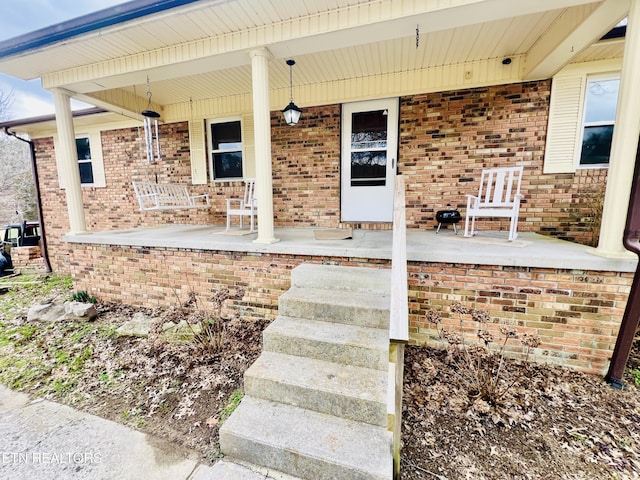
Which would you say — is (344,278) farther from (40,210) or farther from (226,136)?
(40,210)

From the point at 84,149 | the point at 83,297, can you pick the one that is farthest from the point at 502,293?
the point at 84,149

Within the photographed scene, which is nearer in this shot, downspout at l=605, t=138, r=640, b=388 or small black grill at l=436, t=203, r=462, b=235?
downspout at l=605, t=138, r=640, b=388

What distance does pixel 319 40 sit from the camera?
333 cm

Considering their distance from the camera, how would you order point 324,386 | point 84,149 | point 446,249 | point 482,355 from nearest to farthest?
point 324,386 → point 482,355 → point 446,249 → point 84,149

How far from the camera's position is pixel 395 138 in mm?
4996

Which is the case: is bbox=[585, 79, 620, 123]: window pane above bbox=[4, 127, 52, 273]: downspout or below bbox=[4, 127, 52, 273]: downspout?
above

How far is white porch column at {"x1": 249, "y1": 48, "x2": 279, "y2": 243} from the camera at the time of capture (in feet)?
11.5

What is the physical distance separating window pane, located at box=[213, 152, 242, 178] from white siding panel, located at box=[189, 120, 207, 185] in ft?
0.74

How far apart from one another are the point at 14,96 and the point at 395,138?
18.4 m

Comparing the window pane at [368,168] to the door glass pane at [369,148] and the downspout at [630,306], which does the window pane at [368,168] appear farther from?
the downspout at [630,306]

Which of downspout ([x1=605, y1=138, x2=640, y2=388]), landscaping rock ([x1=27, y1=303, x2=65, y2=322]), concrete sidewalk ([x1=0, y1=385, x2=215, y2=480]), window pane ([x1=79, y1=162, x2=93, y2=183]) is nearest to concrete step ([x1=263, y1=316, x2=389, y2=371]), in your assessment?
concrete sidewalk ([x1=0, y1=385, x2=215, y2=480])

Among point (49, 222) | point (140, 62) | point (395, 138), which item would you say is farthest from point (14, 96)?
point (395, 138)

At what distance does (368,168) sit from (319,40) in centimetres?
232

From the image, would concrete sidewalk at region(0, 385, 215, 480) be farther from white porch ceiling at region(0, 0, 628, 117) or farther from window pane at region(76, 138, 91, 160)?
window pane at region(76, 138, 91, 160)
